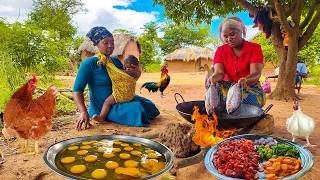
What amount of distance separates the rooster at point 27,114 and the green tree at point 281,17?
20.1 feet

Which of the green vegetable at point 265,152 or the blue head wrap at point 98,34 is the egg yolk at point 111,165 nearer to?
the green vegetable at point 265,152

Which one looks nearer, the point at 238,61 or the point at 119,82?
the point at 238,61

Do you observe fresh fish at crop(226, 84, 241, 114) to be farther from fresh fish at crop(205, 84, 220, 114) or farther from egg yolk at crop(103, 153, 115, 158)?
egg yolk at crop(103, 153, 115, 158)

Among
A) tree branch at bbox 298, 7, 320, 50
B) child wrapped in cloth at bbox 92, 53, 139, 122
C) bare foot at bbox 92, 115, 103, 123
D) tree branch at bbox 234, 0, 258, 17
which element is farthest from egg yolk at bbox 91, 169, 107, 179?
tree branch at bbox 298, 7, 320, 50

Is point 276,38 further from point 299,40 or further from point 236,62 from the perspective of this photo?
point 236,62

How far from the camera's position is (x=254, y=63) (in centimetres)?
384

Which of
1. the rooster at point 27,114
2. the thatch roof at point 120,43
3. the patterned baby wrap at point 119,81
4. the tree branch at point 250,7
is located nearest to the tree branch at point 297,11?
the tree branch at point 250,7

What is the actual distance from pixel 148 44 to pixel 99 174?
95.3 feet

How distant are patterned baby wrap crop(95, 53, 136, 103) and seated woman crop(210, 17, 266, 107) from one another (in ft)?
4.10

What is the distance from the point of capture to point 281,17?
7.69 meters

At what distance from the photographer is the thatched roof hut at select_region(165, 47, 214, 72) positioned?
91.6 feet

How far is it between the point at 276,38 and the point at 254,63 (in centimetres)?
559

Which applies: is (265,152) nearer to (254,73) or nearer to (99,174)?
(254,73)

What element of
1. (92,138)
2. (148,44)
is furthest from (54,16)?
(92,138)
